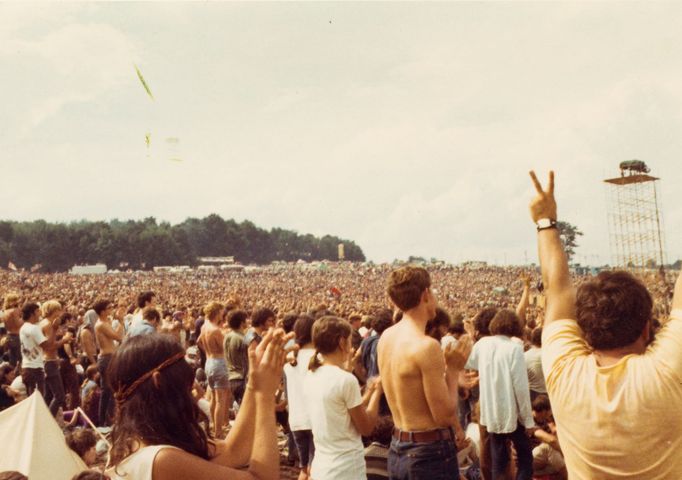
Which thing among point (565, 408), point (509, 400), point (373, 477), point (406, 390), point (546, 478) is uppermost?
point (565, 408)

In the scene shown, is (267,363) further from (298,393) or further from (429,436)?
(298,393)

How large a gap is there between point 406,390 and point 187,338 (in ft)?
35.6

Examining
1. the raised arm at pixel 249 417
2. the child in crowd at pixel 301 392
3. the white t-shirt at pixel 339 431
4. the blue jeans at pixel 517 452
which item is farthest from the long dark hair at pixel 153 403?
the blue jeans at pixel 517 452

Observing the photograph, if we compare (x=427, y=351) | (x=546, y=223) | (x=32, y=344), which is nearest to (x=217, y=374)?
(x=32, y=344)

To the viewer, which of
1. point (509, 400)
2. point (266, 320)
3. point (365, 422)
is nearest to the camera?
point (365, 422)

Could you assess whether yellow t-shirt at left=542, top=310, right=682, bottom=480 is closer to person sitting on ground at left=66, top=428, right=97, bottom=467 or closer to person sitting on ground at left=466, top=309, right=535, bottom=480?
person sitting on ground at left=466, top=309, right=535, bottom=480

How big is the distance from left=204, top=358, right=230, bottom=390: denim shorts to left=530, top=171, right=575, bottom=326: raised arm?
620 centimetres

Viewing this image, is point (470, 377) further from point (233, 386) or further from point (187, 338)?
point (187, 338)

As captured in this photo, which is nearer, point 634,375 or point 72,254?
point 634,375

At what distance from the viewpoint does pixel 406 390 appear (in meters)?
3.43

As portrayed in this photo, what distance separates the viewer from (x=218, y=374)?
7684mm

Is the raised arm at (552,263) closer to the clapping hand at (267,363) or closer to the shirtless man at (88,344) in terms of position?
the clapping hand at (267,363)

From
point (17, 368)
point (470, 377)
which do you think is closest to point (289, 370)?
point (470, 377)

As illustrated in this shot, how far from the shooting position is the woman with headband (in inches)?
73.8
